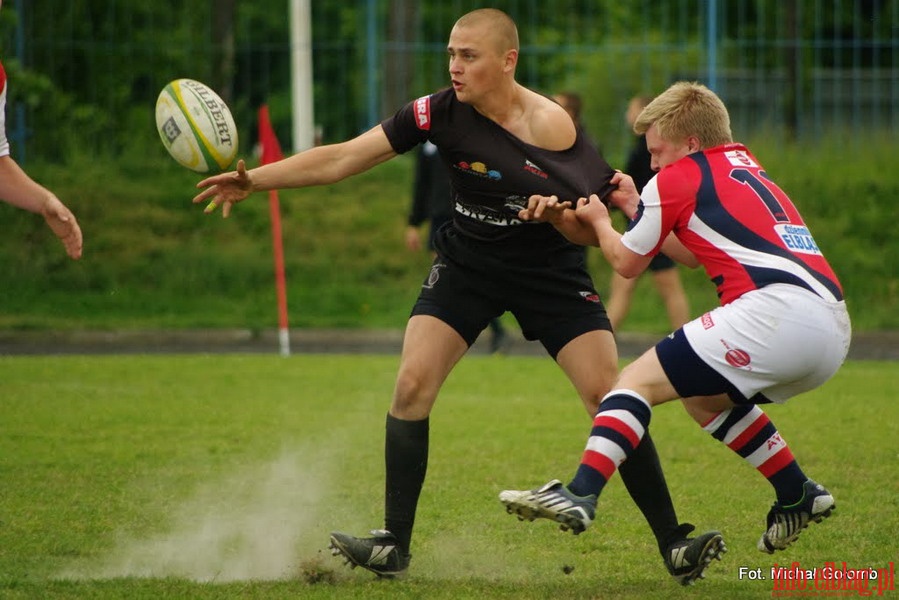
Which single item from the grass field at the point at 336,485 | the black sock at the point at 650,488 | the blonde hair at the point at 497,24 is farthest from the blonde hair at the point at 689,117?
the grass field at the point at 336,485

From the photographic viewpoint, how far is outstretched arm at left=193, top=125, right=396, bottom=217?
18.7 feet

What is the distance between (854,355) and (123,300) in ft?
27.8

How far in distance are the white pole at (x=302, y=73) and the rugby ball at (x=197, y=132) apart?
1157 centimetres

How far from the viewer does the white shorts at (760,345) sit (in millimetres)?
4777

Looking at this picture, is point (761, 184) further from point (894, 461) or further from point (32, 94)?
point (32, 94)

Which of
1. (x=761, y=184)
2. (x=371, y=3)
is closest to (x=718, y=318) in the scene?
(x=761, y=184)

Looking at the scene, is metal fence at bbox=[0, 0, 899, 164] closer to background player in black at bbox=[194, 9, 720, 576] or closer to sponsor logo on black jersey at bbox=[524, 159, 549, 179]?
background player in black at bbox=[194, 9, 720, 576]

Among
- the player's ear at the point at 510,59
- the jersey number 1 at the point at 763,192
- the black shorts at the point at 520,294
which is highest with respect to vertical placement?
the player's ear at the point at 510,59

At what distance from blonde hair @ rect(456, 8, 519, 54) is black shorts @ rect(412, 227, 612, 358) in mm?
852

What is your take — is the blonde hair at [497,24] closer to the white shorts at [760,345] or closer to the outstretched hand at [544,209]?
the outstretched hand at [544,209]

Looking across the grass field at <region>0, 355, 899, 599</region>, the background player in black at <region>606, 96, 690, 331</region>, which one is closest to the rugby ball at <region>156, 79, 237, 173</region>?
the grass field at <region>0, 355, 899, 599</region>

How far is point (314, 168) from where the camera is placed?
5734mm

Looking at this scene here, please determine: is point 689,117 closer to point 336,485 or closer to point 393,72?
point 336,485

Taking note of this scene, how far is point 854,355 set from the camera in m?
13.7
